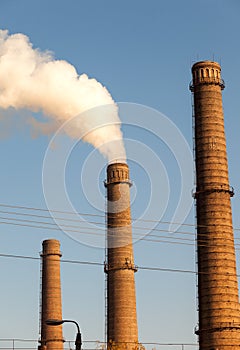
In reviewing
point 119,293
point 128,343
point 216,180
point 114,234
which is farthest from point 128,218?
point 216,180

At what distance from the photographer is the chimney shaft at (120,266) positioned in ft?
181

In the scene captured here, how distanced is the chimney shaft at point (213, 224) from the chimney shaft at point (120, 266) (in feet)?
37.6

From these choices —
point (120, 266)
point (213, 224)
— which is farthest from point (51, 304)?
point (213, 224)

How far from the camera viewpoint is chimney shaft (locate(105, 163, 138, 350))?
55.1 metres

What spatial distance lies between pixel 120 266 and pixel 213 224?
43.9ft

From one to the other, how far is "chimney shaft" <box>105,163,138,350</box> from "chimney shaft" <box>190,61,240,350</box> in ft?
37.6

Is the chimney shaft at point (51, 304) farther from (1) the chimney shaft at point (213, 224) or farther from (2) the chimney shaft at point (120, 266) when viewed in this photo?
(1) the chimney shaft at point (213, 224)

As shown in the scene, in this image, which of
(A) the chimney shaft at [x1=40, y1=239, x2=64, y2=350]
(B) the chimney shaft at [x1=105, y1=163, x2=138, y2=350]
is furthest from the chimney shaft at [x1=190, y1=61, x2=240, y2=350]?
(A) the chimney shaft at [x1=40, y1=239, x2=64, y2=350]

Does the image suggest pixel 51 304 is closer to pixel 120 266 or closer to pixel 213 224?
pixel 120 266

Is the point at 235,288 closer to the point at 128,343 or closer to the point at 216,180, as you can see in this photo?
the point at 216,180

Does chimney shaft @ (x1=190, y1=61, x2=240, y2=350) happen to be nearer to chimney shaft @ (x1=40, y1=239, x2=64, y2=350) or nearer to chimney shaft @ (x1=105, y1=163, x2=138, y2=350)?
chimney shaft @ (x1=105, y1=163, x2=138, y2=350)

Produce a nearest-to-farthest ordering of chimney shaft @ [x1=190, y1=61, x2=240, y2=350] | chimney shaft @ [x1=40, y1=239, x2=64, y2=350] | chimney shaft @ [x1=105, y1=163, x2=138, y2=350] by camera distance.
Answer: chimney shaft @ [x1=190, y1=61, x2=240, y2=350], chimney shaft @ [x1=105, y1=163, x2=138, y2=350], chimney shaft @ [x1=40, y1=239, x2=64, y2=350]

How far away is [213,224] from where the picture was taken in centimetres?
4500

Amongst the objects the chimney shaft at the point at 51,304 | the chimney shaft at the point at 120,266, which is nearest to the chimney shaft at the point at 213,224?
the chimney shaft at the point at 120,266
